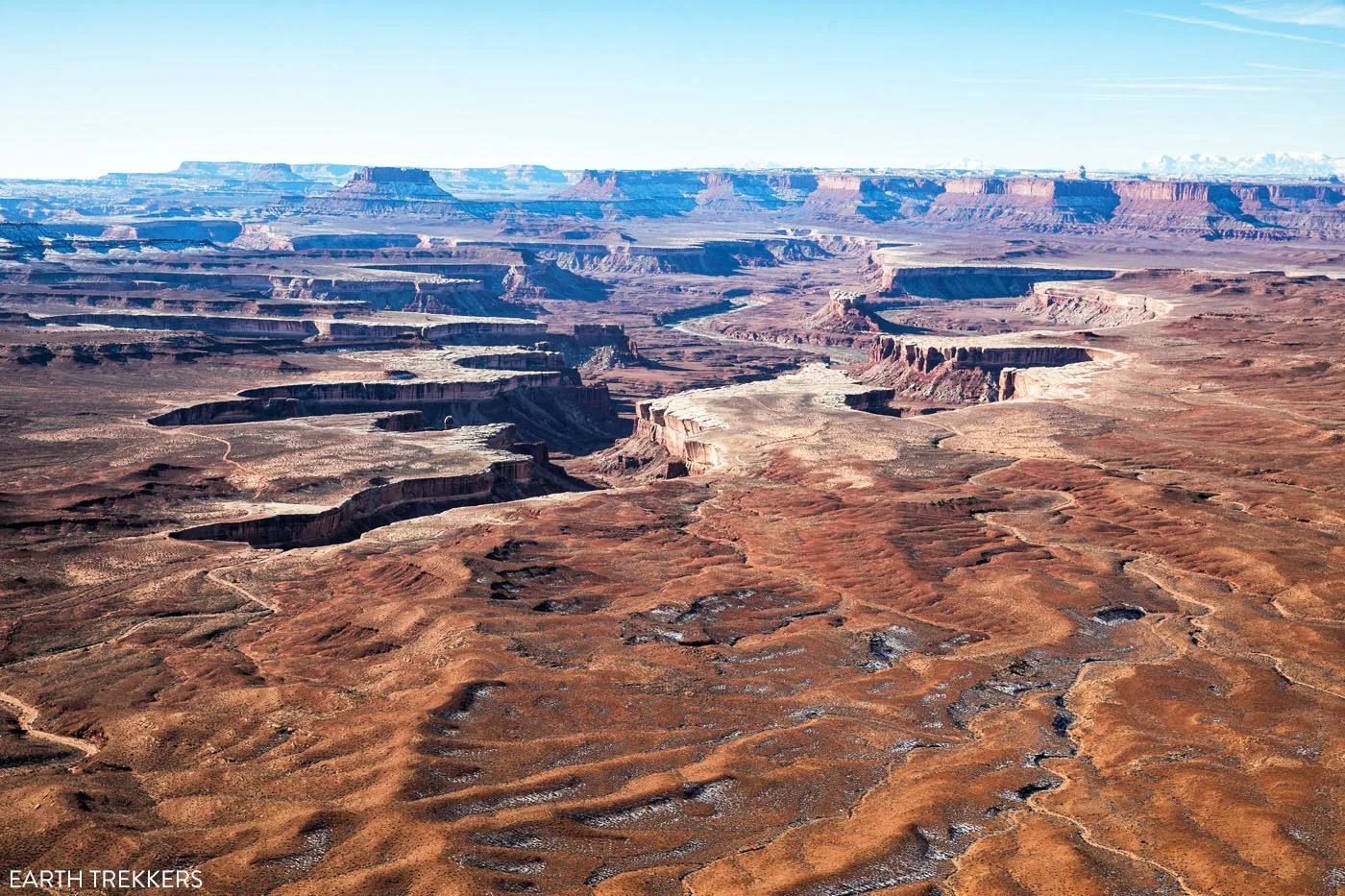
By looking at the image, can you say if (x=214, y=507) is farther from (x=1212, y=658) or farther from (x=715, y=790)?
(x=1212, y=658)

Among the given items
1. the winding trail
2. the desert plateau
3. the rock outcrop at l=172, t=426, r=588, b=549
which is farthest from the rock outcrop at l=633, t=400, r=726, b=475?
the winding trail

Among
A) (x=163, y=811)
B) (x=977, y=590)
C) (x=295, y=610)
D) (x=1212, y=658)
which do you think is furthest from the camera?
(x=977, y=590)

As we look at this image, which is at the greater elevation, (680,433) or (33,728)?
(33,728)

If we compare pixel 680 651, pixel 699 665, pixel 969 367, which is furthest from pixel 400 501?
pixel 969 367

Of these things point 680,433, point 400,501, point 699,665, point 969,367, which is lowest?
point 969,367

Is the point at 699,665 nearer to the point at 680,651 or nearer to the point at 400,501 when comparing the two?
the point at 680,651

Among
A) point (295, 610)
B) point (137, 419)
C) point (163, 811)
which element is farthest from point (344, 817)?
point (137, 419)

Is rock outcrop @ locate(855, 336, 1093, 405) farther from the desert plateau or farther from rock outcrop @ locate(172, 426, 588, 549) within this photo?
rock outcrop @ locate(172, 426, 588, 549)

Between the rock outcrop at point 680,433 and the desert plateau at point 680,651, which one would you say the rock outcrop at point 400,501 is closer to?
the desert plateau at point 680,651

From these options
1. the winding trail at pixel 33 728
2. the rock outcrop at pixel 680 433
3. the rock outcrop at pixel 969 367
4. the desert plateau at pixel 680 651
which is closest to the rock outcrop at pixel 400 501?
the desert plateau at pixel 680 651
